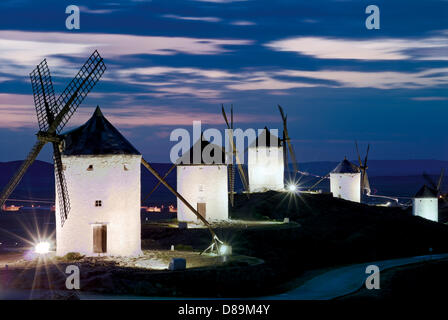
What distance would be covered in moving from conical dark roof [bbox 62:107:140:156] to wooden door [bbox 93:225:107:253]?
3649 millimetres

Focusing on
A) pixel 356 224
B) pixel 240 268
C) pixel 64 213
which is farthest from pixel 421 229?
pixel 64 213

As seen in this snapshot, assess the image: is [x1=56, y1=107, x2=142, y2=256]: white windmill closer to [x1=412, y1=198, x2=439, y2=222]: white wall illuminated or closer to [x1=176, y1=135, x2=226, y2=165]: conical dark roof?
[x1=176, y1=135, x2=226, y2=165]: conical dark roof

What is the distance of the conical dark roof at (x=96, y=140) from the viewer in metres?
33.3

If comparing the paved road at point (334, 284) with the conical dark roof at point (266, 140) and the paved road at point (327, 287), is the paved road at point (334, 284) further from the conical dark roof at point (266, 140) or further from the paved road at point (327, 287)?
the conical dark roof at point (266, 140)

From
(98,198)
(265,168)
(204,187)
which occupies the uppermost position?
(265,168)

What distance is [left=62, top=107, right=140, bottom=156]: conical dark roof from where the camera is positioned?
33344mm

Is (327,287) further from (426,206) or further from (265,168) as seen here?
(426,206)

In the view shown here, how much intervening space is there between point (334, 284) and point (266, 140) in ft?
108

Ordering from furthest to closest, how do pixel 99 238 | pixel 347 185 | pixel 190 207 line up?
pixel 347 185 → pixel 190 207 → pixel 99 238

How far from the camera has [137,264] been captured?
105ft

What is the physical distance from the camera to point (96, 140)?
3378cm

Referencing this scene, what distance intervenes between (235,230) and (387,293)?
15043 mm

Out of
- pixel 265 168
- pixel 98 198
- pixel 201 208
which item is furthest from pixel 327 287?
pixel 265 168

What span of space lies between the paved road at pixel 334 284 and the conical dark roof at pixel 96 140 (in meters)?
10.7
